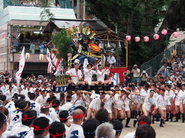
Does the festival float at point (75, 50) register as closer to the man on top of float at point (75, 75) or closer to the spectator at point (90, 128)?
the man on top of float at point (75, 75)

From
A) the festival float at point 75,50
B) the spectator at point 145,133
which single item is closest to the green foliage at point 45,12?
the festival float at point 75,50

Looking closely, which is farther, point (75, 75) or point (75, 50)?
point (75, 50)

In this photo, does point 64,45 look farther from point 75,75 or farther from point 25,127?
point 25,127

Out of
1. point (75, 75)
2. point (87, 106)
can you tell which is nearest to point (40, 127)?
point (75, 75)

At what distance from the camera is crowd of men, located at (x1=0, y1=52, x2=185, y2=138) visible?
4.79 m

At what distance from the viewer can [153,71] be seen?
20969 mm

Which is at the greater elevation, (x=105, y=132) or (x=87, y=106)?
(x=105, y=132)

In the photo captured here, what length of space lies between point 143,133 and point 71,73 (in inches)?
319

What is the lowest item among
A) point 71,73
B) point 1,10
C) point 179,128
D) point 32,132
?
point 179,128

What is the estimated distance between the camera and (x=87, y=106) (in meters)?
12.1

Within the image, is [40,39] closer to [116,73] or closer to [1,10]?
[1,10]

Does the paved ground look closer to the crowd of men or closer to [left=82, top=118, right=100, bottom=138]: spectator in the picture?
the crowd of men

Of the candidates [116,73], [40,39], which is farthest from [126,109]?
[40,39]

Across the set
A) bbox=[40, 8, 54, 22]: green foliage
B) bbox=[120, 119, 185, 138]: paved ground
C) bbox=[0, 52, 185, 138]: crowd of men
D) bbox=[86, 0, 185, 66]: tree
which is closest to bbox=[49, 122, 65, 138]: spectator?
bbox=[0, 52, 185, 138]: crowd of men
